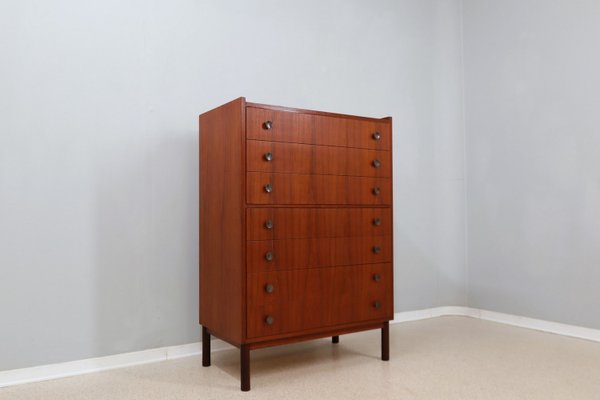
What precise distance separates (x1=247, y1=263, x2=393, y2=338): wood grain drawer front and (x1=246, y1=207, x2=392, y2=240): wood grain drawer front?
166mm

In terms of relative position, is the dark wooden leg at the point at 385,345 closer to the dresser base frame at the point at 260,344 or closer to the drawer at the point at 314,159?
the dresser base frame at the point at 260,344

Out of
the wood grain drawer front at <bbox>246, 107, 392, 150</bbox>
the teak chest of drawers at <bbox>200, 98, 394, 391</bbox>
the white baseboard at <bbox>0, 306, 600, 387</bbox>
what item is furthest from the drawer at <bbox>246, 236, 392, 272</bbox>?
the white baseboard at <bbox>0, 306, 600, 387</bbox>

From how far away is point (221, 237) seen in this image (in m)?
2.22

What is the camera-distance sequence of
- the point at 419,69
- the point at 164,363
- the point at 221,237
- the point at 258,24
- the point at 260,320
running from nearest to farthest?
the point at 260,320
the point at 221,237
the point at 164,363
the point at 258,24
the point at 419,69

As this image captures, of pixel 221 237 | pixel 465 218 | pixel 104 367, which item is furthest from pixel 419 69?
pixel 104 367

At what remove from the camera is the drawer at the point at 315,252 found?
2084 mm

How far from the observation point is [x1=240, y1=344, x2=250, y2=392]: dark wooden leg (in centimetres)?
203

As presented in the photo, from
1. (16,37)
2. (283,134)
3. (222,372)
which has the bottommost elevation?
(222,372)

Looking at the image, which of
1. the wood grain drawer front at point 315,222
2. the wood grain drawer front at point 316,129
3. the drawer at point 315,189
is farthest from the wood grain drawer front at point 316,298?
the wood grain drawer front at point 316,129

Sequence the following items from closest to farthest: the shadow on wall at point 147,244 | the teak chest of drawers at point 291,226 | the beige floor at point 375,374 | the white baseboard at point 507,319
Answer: the beige floor at point 375,374 → the teak chest of drawers at point 291,226 → the shadow on wall at point 147,244 → the white baseboard at point 507,319

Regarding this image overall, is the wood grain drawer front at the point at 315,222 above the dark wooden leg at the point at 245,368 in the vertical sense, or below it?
above

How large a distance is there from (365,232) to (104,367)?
4.59 ft

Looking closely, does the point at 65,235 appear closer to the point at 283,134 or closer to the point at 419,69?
the point at 283,134

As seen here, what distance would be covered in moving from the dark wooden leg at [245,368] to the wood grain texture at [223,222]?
45mm
